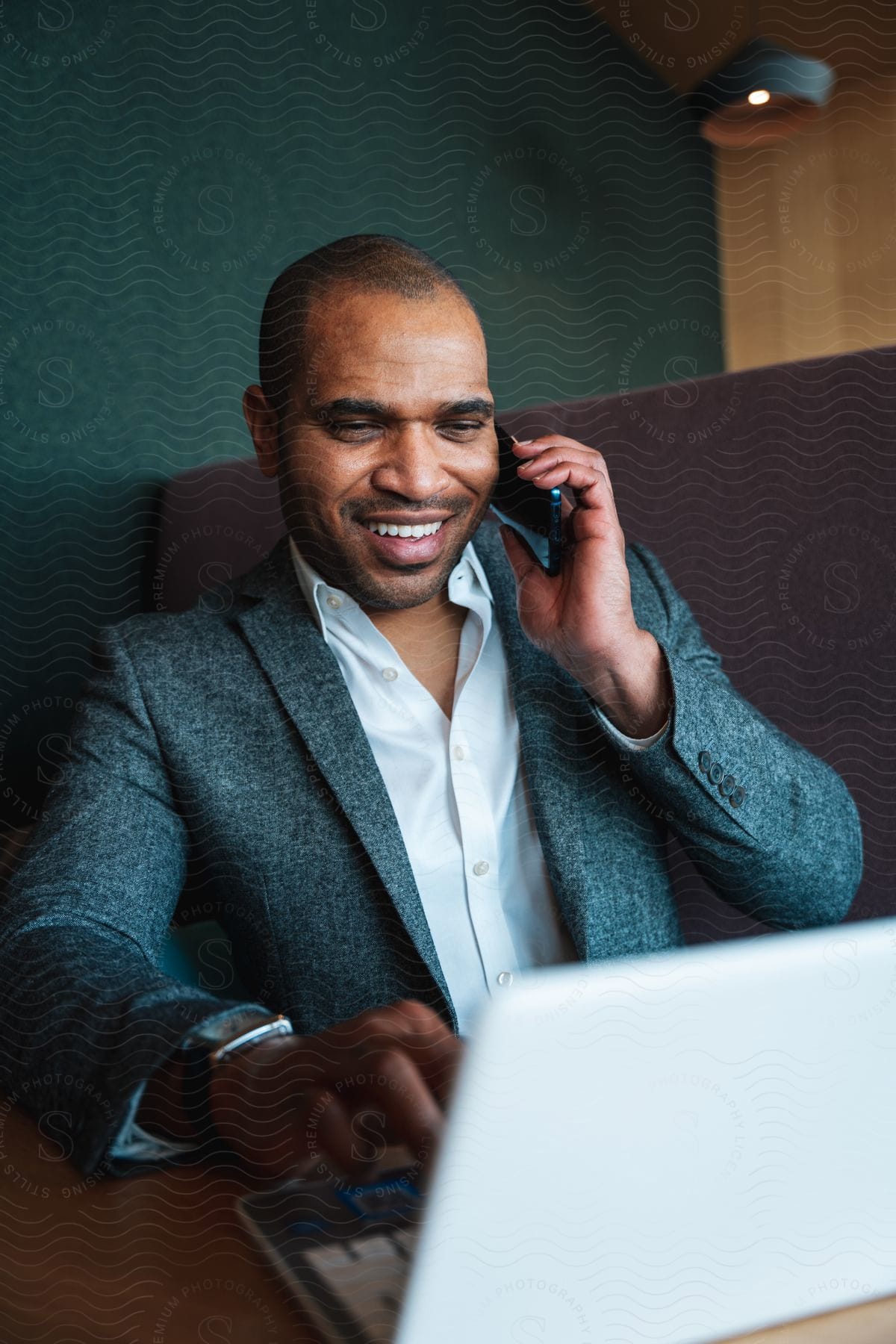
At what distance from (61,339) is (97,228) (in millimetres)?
122

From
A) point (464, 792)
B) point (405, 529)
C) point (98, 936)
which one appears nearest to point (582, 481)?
point (405, 529)

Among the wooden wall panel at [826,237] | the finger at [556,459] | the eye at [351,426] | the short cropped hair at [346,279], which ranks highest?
the wooden wall panel at [826,237]

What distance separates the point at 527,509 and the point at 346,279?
21cm

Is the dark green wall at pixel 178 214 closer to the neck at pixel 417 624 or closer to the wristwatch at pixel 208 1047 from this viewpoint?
the neck at pixel 417 624

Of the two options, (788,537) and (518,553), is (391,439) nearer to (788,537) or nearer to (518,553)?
(518,553)

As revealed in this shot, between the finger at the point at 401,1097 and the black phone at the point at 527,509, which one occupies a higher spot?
the black phone at the point at 527,509

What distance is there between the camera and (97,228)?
1.09 m

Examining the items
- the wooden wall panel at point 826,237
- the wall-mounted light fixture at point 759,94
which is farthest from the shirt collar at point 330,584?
the wooden wall panel at point 826,237

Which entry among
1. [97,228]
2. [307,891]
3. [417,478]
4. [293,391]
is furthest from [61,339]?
[307,891]

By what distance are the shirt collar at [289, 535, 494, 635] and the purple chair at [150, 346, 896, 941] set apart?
9cm

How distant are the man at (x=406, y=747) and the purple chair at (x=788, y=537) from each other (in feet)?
0.43

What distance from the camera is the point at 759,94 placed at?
1528 millimetres

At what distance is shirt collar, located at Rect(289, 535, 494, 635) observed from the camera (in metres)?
0.81

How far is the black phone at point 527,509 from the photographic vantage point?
778mm
